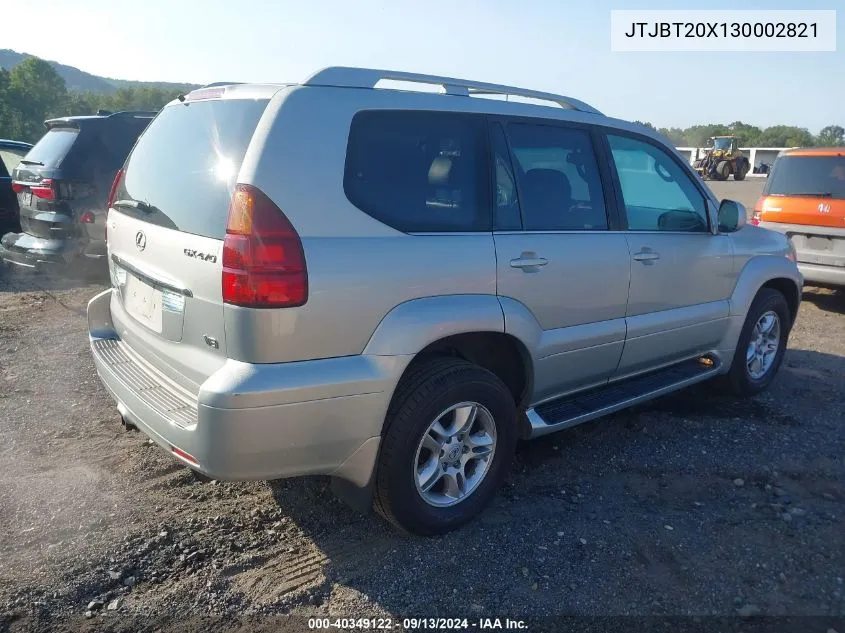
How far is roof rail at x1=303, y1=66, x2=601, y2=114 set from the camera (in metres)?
2.67

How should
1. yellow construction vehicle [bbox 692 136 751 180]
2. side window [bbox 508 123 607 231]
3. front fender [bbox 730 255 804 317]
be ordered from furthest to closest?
yellow construction vehicle [bbox 692 136 751 180] < front fender [bbox 730 255 804 317] < side window [bbox 508 123 607 231]

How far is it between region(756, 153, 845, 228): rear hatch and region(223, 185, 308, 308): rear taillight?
6760 millimetres

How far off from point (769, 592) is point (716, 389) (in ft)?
7.92

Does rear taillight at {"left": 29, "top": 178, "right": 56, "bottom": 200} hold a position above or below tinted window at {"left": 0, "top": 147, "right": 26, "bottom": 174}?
below

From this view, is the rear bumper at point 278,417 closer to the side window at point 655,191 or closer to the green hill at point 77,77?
the side window at point 655,191

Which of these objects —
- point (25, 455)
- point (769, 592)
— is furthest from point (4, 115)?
point (769, 592)

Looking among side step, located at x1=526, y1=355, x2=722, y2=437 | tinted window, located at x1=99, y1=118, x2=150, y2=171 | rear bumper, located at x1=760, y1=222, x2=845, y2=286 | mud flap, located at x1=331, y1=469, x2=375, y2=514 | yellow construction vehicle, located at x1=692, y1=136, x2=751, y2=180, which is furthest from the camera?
yellow construction vehicle, located at x1=692, y1=136, x2=751, y2=180

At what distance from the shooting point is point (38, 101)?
4462 centimetres

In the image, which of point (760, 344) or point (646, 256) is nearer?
point (646, 256)

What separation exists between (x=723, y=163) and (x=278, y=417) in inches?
1436

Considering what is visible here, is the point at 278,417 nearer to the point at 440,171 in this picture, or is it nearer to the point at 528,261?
the point at 440,171

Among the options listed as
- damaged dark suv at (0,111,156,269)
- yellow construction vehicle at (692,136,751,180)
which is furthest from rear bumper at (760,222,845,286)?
yellow construction vehicle at (692,136,751,180)

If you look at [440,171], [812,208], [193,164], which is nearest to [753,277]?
[440,171]

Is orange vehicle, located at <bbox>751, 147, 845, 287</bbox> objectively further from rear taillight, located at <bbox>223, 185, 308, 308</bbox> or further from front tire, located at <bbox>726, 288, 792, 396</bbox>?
rear taillight, located at <bbox>223, 185, 308, 308</bbox>
